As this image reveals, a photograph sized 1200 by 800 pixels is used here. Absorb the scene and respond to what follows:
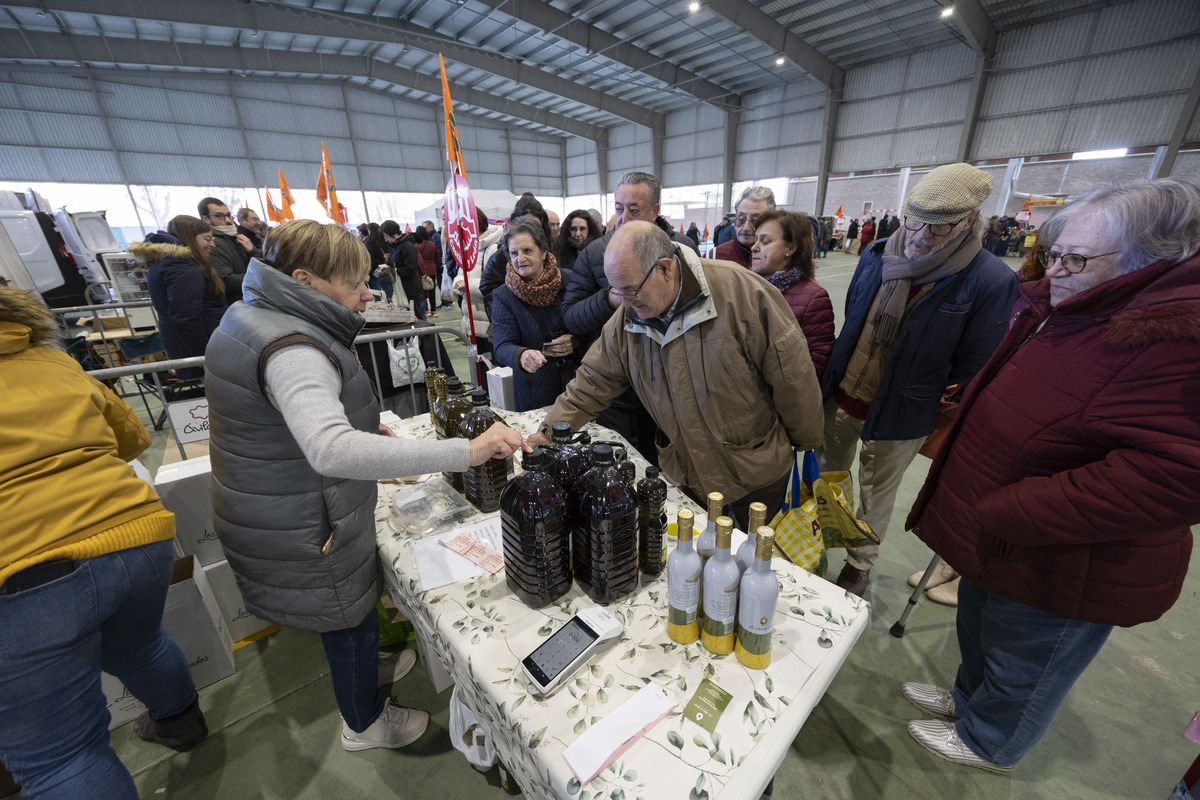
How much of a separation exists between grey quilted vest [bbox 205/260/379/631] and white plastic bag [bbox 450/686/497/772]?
0.45 metres

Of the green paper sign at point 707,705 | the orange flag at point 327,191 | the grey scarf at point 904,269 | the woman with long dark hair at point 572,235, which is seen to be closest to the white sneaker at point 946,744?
the green paper sign at point 707,705

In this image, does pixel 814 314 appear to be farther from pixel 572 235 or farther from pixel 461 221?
pixel 461 221

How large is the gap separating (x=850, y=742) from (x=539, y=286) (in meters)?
2.26

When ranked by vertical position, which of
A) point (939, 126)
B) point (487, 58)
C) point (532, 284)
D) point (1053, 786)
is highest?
point (487, 58)

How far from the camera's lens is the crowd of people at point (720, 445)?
0.98m

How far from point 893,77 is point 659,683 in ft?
61.5

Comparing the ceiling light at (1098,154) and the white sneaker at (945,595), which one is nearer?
the white sneaker at (945,595)

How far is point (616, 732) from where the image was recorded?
2.72ft

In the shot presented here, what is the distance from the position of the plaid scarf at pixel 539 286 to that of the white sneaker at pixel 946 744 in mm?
2305

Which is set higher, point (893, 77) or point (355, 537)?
point (893, 77)

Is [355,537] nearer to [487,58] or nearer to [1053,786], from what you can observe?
[1053,786]

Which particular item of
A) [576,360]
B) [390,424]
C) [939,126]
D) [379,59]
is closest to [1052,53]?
[939,126]

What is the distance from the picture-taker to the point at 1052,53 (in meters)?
11.5

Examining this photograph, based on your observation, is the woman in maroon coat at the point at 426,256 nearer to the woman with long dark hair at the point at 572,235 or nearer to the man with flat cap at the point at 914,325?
the woman with long dark hair at the point at 572,235
